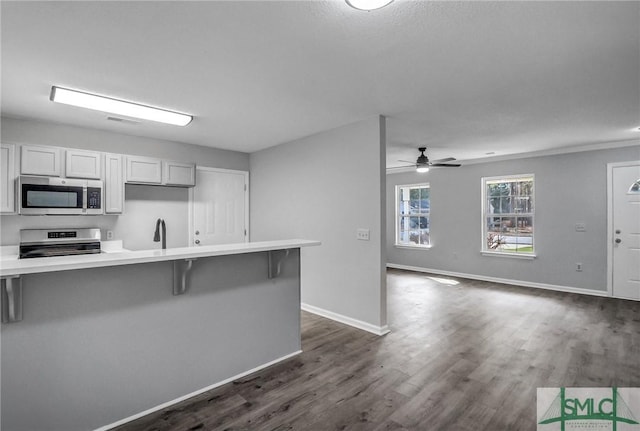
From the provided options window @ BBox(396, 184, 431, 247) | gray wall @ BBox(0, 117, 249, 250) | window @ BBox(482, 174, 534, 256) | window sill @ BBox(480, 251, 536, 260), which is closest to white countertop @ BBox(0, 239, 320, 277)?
gray wall @ BBox(0, 117, 249, 250)

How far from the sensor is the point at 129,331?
2.04m

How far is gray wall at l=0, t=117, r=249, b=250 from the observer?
3.55 meters

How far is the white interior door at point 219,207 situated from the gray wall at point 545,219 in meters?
4.23

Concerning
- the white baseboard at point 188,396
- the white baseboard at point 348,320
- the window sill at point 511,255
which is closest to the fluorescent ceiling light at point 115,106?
the white baseboard at point 188,396

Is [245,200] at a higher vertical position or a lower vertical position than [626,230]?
higher

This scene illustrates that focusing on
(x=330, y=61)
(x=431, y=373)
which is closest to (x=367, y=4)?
(x=330, y=61)

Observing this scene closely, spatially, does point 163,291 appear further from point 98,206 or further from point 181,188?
point 181,188

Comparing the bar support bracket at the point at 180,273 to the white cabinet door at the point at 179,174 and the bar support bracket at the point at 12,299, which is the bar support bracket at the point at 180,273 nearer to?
the bar support bracket at the point at 12,299

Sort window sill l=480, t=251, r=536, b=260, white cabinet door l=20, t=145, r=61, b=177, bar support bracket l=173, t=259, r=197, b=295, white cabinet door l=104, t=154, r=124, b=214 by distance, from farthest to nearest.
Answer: window sill l=480, t=251, r=536, b=260 → white cabinet door l=104, t=154, r=124, b=214 → white cabinet door l=20, t=145, r=61, b=177 → bar support bracket l=173, t=259, r=197, b=295

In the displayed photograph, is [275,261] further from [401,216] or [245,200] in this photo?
[401,216]

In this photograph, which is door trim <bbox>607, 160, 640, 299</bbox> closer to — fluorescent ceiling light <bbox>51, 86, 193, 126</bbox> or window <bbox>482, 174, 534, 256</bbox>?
window <bbox>482, 174, 534, 256</bbox>

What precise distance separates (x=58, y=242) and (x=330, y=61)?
12.3ft

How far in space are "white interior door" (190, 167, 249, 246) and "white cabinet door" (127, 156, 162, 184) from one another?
70 centimetres

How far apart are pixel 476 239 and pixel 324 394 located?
5.25 meters
